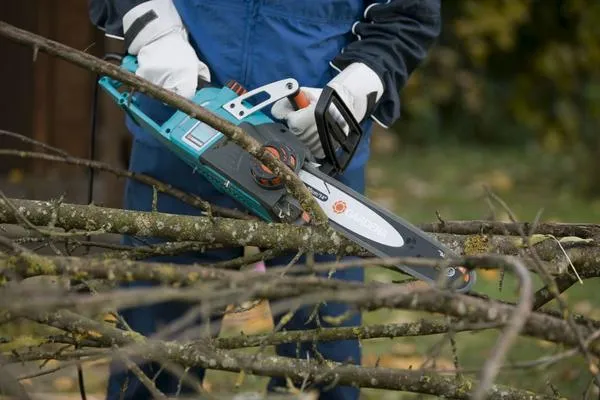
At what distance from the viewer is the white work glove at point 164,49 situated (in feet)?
7.94

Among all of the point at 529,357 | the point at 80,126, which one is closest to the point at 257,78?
the point at 529,357

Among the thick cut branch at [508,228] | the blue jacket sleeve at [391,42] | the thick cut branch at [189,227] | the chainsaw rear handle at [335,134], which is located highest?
the blue jacket sleeve at [391,42]

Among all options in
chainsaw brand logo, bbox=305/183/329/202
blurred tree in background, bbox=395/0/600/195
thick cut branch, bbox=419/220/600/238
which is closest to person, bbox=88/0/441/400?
chainsaw brand logo, bbox=305/183/329/202

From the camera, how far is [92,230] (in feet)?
6.91

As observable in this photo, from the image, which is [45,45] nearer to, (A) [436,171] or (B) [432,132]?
(A) [436,171]

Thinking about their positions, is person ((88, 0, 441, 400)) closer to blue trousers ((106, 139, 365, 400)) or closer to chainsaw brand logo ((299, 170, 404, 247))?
blue trousers ((106, 139, 365, 400))

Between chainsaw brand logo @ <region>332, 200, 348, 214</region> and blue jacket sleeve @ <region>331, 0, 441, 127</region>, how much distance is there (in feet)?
1.56

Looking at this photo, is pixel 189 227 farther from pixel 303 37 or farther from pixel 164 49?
pixel 303 37

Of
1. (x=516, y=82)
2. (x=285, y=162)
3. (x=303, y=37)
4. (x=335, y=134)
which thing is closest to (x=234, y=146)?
(x=285, y=162)

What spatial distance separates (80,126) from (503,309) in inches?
154

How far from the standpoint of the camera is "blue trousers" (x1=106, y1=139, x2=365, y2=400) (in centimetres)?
263

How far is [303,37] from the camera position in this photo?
2574 millimetres

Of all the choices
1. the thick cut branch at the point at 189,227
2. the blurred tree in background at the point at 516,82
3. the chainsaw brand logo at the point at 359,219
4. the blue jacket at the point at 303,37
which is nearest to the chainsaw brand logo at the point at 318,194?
the chainsaw brand logo at the point at 359,219

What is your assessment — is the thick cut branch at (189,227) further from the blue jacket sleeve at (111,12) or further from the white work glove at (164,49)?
the blue jacket sleeve at (111,12)
